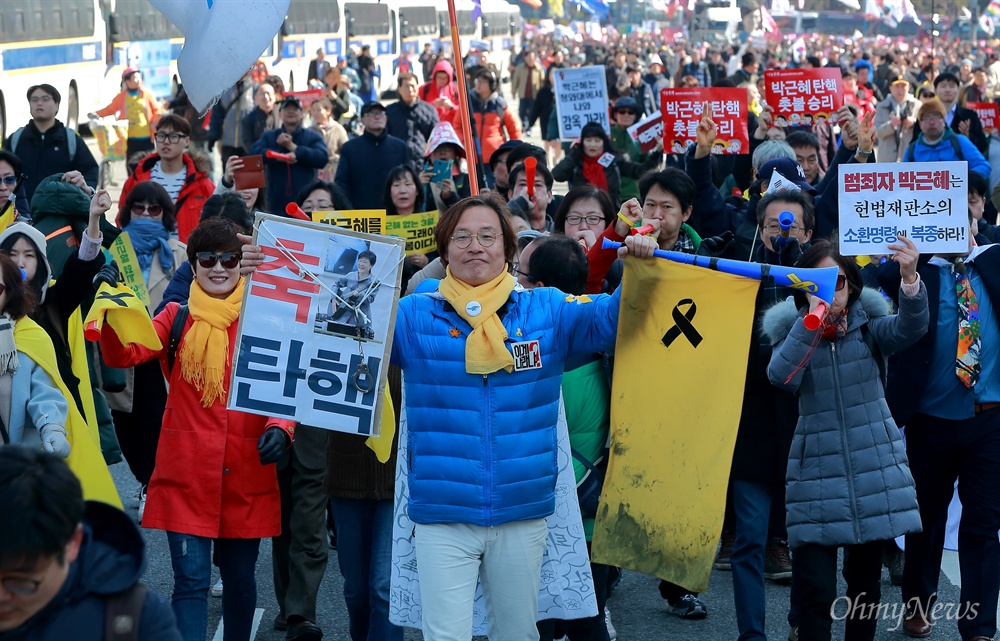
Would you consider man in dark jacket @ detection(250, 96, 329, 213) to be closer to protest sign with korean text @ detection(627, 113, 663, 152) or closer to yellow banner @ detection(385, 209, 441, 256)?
protest sign with korean text @ detection(627, 113, 663, 152)

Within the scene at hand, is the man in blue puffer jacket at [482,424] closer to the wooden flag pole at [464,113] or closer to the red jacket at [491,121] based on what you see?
the wooden flag pole at [464,113]

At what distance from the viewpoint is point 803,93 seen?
10.9m

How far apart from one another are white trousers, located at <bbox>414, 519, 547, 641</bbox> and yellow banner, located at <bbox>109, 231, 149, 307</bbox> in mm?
3251

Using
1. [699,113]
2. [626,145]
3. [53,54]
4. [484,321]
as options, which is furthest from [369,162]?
[53,54]

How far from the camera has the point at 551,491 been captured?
404 cm

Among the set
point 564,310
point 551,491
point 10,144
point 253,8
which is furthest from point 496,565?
point 10,144

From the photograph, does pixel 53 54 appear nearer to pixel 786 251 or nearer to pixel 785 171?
pixel 785 171

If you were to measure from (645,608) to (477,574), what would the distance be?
1984 millimetres

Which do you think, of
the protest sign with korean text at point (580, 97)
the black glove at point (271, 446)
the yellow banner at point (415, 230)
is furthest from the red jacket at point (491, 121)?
the black glove at point (271, 446)

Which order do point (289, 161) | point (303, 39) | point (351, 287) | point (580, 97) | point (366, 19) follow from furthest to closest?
point (366, 19) < point (303, 39) < point (580, 97) < point (289, 161) < point (351, 287)

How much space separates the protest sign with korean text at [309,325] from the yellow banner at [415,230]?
2.93 meters

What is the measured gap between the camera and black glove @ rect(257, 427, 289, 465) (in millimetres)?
4426

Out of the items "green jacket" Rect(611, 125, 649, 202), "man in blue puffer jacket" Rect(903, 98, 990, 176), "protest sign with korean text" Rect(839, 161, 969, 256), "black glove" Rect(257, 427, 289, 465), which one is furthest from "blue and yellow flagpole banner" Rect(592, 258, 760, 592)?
"green jacket" Rect(611, 125, 649, 202)

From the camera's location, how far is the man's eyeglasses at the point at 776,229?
5504 millimetres
